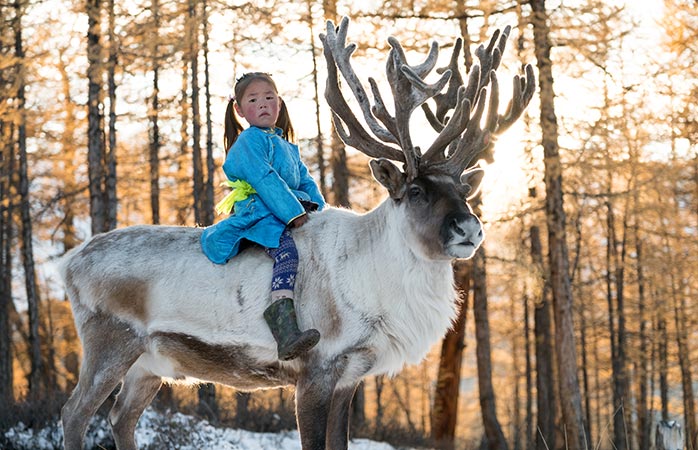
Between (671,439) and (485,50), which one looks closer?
(671,439)

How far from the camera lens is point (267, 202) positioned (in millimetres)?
4449

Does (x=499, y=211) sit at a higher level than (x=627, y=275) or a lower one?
higher

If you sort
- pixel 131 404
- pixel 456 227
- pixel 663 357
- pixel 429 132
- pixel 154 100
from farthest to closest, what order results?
pixel 663 357 → pixel 154 100 → pixel 429 132 → pixel 131 404 → pixel 456 227

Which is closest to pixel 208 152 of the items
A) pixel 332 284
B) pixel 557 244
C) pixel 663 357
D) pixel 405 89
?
pixel 557 244

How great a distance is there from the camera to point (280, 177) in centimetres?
454

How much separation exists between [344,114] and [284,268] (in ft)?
3.33

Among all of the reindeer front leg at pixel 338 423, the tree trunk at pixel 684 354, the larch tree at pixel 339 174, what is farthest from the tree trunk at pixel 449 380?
the reindeer front leg at pixel 338 423

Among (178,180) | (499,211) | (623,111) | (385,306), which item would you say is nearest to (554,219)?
(499,211)

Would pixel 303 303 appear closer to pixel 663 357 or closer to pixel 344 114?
pixel 344 114

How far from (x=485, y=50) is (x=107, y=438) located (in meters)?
5.00

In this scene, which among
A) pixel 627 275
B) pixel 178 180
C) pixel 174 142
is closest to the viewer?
pixel 174 142

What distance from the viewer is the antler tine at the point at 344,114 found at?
4.68 metres

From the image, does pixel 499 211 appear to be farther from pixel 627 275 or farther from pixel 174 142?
pixel 627 275

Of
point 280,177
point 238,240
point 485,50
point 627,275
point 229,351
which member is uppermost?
point 485,50
